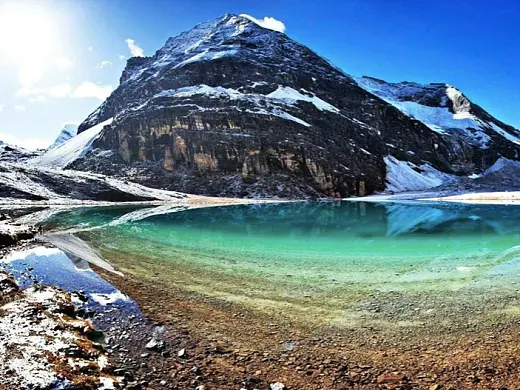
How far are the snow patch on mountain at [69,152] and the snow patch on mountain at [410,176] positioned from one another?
104 m

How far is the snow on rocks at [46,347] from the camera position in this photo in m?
A: 6.87

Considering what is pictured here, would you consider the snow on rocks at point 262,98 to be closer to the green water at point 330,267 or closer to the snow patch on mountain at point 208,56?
the snow patch on mountain at point 208,56

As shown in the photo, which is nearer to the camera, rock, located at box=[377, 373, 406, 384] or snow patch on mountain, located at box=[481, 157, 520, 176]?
rock, located at box=[377, 373, 406, 384]

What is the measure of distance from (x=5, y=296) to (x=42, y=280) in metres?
A: 3.38

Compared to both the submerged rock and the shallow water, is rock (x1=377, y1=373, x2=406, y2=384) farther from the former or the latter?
the submerged rock

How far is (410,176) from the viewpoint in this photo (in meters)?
129

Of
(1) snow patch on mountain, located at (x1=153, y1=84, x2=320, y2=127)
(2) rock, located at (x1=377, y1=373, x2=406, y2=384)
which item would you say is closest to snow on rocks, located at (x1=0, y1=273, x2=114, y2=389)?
(2) rock, located at (x1=377, y1=373, x2=406, y2=384)

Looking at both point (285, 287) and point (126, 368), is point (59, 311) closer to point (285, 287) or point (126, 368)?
point (126, 368)

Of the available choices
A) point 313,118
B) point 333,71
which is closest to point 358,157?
point 313,118

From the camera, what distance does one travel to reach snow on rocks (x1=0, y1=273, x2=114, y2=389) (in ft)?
22.5

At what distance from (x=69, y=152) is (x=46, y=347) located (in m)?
146

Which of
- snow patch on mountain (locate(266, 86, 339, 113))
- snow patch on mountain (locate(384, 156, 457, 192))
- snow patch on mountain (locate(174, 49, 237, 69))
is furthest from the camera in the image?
snow patch on mountain (locate(174, 49, 237, 69))

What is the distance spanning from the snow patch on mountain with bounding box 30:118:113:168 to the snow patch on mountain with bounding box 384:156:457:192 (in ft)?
341

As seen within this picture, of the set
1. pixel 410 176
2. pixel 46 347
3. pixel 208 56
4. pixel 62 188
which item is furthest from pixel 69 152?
pixel 46 347
